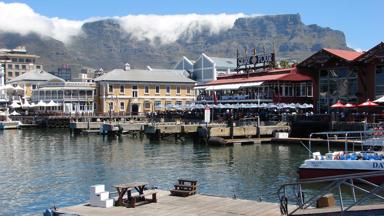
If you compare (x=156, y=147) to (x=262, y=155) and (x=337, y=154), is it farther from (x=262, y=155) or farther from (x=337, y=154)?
(x=337, y=154)

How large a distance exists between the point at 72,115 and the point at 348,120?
Result: 59.2 metres

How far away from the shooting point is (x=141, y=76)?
117 meters

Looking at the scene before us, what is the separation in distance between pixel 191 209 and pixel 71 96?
103211 millimetres

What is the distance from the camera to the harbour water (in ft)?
108

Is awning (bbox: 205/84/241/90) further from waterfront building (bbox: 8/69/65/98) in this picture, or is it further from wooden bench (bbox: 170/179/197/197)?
wooden bench (bbox: 170/179/197/197)

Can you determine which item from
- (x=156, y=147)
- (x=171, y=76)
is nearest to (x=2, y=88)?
(x=171, y=76)

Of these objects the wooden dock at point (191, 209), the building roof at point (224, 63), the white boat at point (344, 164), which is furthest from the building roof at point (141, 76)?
the wooden dock at point (191, 209)

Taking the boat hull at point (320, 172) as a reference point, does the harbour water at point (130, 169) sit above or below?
below

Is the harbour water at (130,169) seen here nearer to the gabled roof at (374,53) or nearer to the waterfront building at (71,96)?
the gabled roof at (374,53)

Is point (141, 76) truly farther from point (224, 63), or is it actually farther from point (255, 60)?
point (255, 60)

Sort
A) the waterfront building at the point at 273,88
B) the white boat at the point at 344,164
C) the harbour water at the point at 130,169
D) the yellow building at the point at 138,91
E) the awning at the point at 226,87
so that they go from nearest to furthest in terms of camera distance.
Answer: the harbour water at the point at 130,169, the white boat at the point at 344,164, the waterfront building at the point at 273,88, the awning at the point at 226,87, the yellow building at the point at 138,91

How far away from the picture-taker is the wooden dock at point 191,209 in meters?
20.3

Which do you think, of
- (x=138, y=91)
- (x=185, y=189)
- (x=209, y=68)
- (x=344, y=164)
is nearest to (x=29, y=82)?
(x=138, y=91)

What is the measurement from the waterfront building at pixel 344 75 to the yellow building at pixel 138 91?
38944mm
